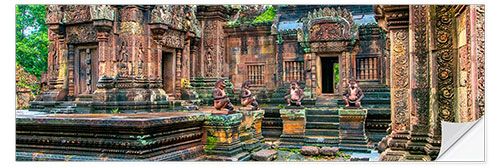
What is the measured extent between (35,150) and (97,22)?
3.23 m

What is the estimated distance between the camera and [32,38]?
60.5 ft

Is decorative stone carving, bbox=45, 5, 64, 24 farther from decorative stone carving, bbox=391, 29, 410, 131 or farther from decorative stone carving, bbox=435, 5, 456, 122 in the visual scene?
decorative stone carving, bbox=435, 5, 456, 122

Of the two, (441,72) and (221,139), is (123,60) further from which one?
(441,72)

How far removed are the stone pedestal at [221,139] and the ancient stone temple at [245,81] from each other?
22mm

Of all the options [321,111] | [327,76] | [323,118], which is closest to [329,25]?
[321,111]

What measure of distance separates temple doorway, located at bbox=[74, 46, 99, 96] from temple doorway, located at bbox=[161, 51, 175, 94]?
188 centimetres

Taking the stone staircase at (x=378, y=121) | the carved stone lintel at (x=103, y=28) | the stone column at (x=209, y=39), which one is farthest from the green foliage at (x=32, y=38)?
the stone staircase at (x=378, y=121)

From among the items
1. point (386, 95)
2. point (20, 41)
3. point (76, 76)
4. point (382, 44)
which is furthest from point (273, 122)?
point (20, 41)

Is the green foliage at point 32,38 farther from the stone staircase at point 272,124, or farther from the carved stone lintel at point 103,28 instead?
the stone staircase at point 272,124

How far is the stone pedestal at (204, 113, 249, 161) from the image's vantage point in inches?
291

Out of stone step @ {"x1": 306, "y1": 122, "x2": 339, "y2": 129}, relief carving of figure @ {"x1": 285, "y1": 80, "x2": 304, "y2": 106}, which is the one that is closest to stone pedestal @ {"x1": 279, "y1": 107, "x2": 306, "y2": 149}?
relief carving of figure @ {"x1": 285, "y1": 80, "x2": 304, "y2": 106}

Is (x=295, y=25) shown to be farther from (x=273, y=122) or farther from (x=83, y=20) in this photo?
(x=83, y=20)

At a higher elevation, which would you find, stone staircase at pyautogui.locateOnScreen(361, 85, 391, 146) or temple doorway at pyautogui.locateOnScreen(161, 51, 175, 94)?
temple doorway at pyautogui.locateOnScreen(161, 51, 175, 94)

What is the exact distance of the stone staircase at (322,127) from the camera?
9.95 m
